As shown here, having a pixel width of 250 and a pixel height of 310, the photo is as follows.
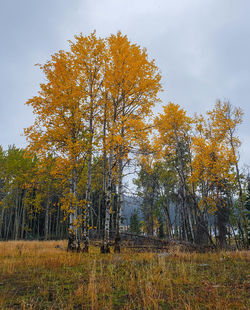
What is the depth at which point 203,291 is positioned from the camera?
362 centimetres

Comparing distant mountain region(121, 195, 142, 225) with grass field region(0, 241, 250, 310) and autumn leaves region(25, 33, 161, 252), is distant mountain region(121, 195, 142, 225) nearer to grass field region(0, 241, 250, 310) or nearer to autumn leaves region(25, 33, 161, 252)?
autumn leaves region(25, 33, 161, 252)

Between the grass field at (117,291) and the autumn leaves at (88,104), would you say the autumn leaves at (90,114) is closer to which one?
the autumn leaves at (88,104)

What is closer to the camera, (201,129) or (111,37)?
(111,37)

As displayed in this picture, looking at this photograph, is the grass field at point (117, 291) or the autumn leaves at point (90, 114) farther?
the autumn leaves at point (90, 114)

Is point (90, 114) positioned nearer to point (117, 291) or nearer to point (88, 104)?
point (88, 104)

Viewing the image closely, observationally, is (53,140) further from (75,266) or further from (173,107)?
(173,107)

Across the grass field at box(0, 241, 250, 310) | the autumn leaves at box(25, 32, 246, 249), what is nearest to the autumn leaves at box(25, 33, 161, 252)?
the autumn leaves at box(25, 32, 246, 249)

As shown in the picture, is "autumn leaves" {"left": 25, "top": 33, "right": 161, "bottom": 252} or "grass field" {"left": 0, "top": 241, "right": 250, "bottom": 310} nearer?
"grass field" {"left": 0, "top": 241, "right": 250, "bottom": 310}

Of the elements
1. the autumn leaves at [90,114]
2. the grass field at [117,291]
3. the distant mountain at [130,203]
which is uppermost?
the autumn leaves at [90,114]

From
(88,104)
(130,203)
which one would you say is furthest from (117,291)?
(88,104)

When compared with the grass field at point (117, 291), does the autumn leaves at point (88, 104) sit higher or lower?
higher

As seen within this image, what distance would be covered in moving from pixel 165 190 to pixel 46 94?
669 inches

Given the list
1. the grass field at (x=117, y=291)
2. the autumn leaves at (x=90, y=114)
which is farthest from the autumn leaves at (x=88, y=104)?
the grass field at (x=117, y=291)

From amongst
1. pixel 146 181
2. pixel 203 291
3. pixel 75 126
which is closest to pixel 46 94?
pixel 75 126
